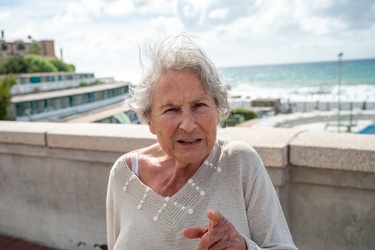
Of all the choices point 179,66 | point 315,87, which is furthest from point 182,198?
point 315,87

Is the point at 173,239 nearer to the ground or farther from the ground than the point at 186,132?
nearer to the ground

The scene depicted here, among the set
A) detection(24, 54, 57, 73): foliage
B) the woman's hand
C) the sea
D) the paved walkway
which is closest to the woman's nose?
the woman's hand

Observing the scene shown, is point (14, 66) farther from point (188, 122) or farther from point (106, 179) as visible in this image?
point (188, 122)

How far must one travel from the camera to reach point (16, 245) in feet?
12.6

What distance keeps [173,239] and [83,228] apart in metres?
2.08

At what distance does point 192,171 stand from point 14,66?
65249mm

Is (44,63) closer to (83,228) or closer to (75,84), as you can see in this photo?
(75,84)

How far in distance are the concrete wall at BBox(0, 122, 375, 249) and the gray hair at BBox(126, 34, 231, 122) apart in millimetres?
873

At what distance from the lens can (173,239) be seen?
A: 170 cm

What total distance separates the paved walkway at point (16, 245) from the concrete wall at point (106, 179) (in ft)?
0.22

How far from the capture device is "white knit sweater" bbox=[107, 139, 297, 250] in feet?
5.38

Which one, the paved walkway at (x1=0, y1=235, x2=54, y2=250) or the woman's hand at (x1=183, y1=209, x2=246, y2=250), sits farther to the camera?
the paved walkway at (x1=0, y1=235, x2=54, y2=250)

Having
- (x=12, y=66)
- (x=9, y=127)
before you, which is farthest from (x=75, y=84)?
(x=9, y=127)

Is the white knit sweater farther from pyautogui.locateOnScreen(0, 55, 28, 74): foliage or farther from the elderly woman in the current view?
pyautogui.locateOnScreen(0, 55, 28, 74): foliage
